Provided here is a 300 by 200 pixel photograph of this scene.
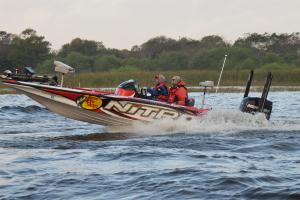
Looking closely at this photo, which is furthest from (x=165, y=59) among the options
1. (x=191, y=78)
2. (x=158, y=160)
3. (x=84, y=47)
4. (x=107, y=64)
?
(x=158, y=160)

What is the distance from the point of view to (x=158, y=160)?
1101 cm

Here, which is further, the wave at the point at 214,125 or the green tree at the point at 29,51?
the green tree at the point at 29,51

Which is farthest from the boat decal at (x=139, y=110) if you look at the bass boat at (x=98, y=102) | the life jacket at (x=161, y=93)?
the life jacket at (x=161, y=93)

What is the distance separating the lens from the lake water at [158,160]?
8.80 metres

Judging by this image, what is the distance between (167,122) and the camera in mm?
15297

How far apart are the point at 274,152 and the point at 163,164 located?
7.75 feet

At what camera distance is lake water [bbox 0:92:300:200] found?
880cm

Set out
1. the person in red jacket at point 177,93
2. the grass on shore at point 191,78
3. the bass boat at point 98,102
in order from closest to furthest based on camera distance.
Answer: the bass boat at point 98,102
the person in red jacket at point 177,93
the grass on shore at point 191,78

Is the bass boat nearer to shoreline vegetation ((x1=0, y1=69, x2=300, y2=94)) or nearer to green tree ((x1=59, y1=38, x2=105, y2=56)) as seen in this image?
shoreline vegetation ((x1=0, y1=69, x2=300, y2=94))

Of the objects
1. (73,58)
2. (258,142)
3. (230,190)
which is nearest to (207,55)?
(73,58)

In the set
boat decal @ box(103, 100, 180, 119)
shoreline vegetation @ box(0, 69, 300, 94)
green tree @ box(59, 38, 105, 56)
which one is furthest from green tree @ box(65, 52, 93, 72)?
boat decal @ box(103, 100, 180, 119)

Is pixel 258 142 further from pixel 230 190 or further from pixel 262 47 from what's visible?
pixel 262 47

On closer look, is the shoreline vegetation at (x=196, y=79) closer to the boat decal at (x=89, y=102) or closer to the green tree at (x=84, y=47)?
the boat decal at (x=89, y=102)

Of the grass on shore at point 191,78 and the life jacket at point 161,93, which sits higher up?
the grass on shore at point 191,78
